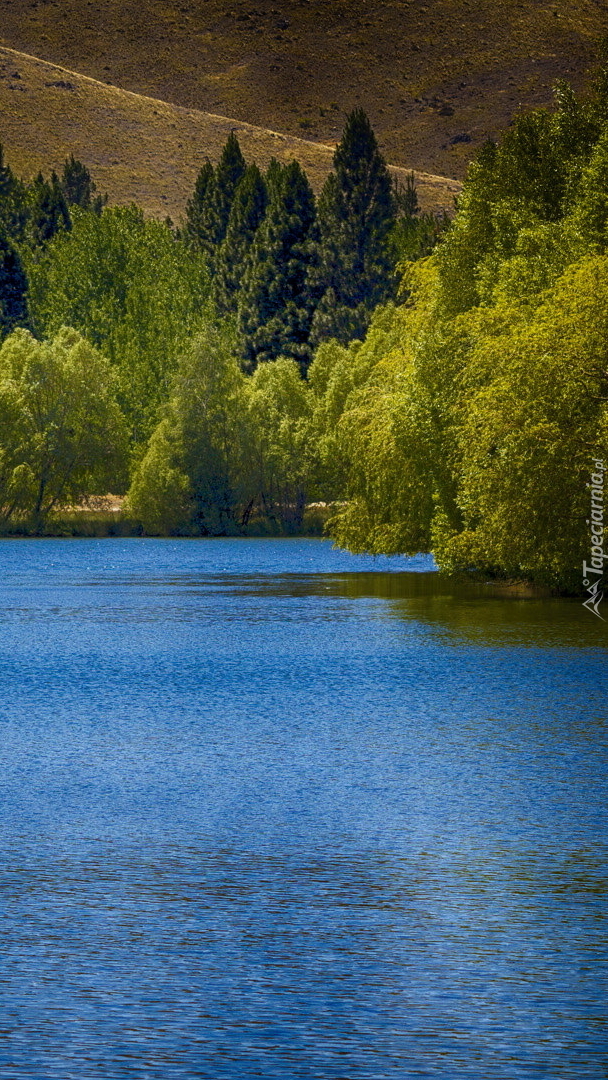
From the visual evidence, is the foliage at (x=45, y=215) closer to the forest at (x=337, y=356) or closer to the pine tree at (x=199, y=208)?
the forest at (x=337, y=356)

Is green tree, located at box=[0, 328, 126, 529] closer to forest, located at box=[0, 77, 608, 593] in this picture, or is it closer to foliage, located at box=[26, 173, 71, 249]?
forest, located at box=[0, 77, 608, 593]

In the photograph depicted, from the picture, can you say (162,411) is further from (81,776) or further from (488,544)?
(81,776)

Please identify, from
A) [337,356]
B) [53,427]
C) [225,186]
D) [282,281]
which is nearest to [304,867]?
[53,427]

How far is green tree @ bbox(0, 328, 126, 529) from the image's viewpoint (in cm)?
11281

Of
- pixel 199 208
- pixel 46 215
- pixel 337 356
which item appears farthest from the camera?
pixel 199 208

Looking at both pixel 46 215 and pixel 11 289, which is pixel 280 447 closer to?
pixel 11 289

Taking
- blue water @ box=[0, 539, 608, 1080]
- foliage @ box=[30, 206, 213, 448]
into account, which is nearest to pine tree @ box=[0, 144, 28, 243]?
foliage @ box=[30, 206, 213, 448]

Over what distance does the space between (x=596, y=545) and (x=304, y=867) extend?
34.9 m

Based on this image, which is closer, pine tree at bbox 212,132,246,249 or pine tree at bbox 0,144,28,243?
pine tree at bbox 212,132,246,249

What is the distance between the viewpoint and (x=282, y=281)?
488 ft

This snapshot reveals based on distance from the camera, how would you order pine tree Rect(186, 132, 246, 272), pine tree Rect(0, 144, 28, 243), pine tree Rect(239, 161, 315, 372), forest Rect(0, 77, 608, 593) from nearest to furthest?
forest Rect(0, 77, 608, 593)
pine tree Rect(239, 161, 315, 372)
pine tree Rect(186, 132, 246, 272)
pine tree Rect(0, 144, 28, 243)

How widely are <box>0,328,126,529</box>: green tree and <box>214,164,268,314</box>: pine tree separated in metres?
40.2

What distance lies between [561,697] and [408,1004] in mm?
→ 18505

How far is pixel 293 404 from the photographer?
389 feet
